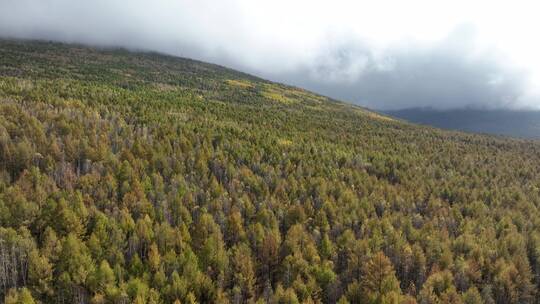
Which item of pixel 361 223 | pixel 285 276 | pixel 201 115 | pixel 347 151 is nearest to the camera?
pixel 285 276

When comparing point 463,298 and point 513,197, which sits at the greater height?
point 513,197

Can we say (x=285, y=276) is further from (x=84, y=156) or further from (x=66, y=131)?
(x=66, y=131)

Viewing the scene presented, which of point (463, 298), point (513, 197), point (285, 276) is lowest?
point (285, 276)

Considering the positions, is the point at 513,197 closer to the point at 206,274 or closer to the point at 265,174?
the point at 265,174

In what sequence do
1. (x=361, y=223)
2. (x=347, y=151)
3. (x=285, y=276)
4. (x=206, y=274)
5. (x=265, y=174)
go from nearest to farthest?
1. (x=206, y=274)
2. (x=285, y=276)
3. (x=361, y=223)
4. (x=265, y=174)
5. (x=347, y=151)

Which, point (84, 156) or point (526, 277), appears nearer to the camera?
point (526, 277)

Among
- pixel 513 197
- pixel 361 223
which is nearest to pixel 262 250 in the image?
pixel 361 223
